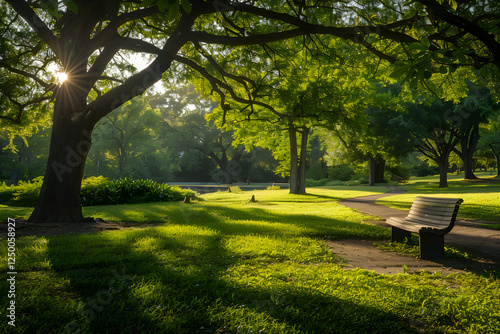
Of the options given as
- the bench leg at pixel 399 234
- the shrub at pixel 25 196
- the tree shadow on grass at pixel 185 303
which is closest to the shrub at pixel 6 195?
the shrub at pixel 25 196

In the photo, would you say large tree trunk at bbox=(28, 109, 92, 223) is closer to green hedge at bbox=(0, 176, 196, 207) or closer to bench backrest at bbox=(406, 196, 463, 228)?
green hedge at bbox=(0, 176, 196, 207)

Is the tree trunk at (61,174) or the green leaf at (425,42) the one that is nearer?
the green leaf at (425,42)

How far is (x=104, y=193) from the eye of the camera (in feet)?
49.7

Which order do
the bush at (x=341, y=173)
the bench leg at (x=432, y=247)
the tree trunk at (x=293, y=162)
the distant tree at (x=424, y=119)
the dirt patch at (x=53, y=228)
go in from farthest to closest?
the bush at (x=341, y=173)
the distant tree at (x=424, y=119)
the tree trunk at (x=293, y=162)
the dirt patch at (x=53, y=228)
the bench leg at (x=432, y=247)

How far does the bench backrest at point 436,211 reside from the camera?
5.21 meters

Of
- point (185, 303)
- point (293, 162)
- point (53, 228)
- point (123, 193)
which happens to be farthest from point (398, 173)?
point (185, 303)

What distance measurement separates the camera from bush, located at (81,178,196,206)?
1480cm

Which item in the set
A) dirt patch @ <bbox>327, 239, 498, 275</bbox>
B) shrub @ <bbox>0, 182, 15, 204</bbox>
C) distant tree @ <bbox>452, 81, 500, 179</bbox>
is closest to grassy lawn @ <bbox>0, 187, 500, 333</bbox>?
dirt patch @ <bbox>327, 239, 498, 275</bbox>

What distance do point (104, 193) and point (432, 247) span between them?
14087mm

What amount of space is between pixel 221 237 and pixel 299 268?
2.48m

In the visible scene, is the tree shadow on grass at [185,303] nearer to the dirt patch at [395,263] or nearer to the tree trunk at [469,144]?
the dirt patch at [395,263]

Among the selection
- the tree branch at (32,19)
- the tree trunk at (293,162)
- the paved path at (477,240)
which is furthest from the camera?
the tree trunk at (293,162)

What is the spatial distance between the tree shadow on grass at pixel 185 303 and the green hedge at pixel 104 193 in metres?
10.8

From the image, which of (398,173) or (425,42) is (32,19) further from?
A: (398,173)
